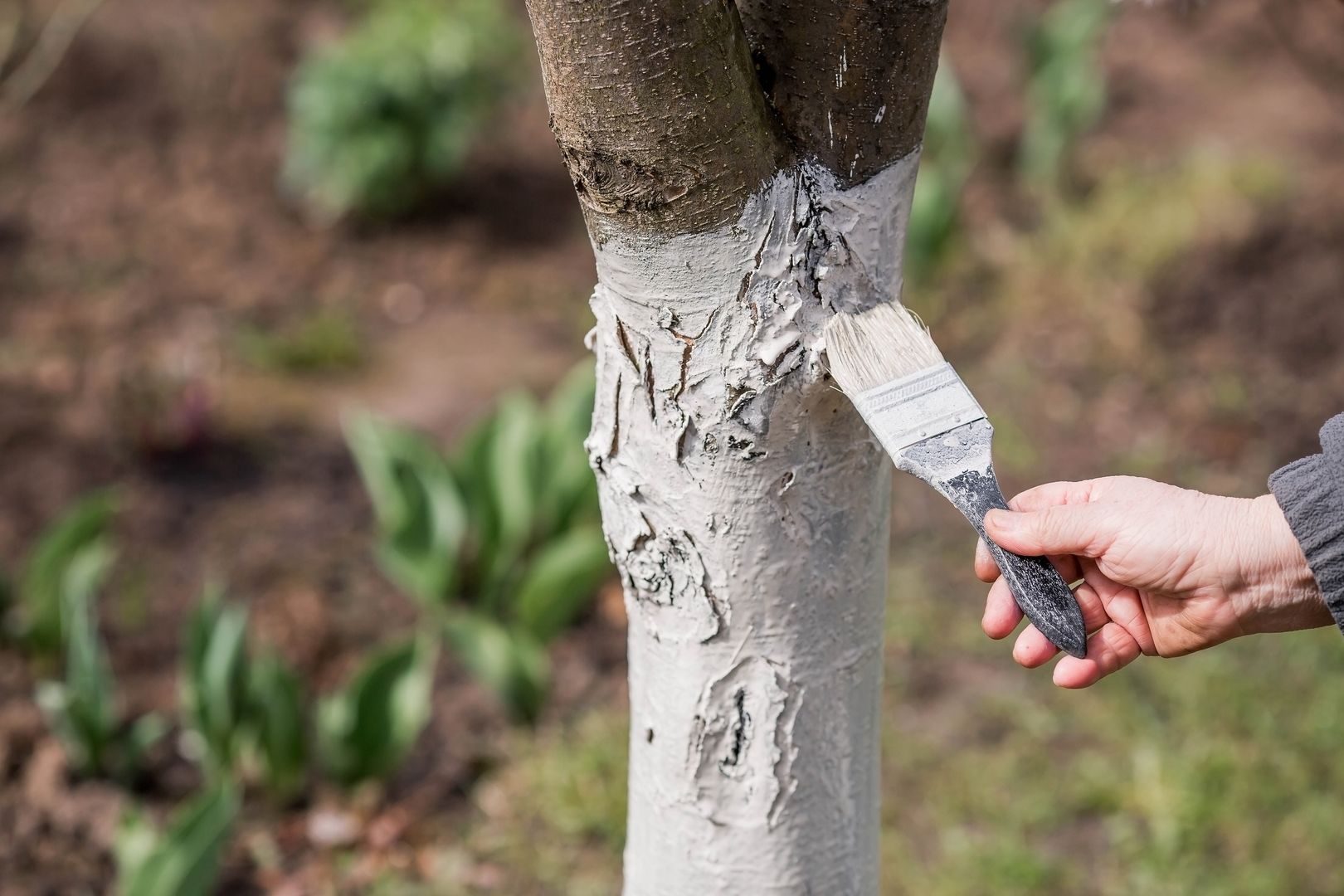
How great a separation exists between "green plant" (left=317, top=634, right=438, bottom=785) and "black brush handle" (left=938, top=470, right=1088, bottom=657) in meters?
1.38

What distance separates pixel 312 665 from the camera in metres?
2.66

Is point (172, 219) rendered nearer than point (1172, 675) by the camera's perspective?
No

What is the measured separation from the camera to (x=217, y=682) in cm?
211

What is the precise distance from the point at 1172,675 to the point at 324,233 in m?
3.13

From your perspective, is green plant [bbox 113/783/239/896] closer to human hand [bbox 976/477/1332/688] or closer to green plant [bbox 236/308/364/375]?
human hand [bbox 976/477/1332/688]

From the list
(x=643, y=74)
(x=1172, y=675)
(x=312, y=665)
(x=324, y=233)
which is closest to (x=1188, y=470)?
(x=1172, y=675)

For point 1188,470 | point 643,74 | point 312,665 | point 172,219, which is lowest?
point 312,665

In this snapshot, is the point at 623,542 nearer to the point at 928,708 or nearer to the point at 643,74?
the point at 643,74

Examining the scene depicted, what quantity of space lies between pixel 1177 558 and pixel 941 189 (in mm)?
2548

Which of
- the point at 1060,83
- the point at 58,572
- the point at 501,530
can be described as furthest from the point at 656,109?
the point at 1060,83

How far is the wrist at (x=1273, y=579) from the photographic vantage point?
113cm

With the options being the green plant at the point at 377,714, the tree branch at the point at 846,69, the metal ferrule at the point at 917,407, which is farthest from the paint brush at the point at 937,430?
the green plant at the point at 377,714

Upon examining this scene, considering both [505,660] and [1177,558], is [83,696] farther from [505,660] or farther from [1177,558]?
[1177,558]

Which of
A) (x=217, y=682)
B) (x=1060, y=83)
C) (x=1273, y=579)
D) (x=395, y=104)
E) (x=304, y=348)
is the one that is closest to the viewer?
(x=1273, y=579)
